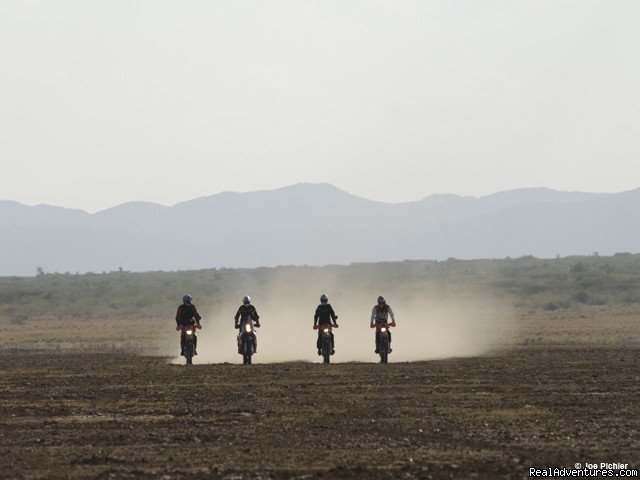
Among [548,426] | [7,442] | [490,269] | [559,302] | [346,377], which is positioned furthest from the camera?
[490,269]

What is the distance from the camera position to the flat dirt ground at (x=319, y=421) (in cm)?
1325

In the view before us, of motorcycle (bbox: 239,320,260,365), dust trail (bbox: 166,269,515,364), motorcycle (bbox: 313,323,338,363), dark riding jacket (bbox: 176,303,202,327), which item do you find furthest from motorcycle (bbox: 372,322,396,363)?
dark riding jacket (bbox: 176,303,202,327)

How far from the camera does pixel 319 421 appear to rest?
57.4 feet

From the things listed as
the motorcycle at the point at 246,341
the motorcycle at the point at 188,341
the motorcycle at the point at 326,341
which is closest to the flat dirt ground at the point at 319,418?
the motorcycle at the point at 188,341

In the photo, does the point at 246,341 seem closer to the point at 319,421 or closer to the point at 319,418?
the point at 319,418

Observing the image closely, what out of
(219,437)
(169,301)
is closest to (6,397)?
(219,437)

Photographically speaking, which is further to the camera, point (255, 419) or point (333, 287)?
point (333, 287)

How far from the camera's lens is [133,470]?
13.0 m

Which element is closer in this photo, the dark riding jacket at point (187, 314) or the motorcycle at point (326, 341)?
the motorcycle at point (326, 341)

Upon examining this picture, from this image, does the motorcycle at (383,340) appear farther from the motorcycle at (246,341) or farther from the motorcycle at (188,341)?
the motorcycle at (188,341)

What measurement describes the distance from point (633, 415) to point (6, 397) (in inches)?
397

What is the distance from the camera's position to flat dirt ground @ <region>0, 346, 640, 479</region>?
13.2m

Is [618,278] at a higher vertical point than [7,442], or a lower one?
higher

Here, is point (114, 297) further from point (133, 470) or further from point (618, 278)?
point (133, 470)
